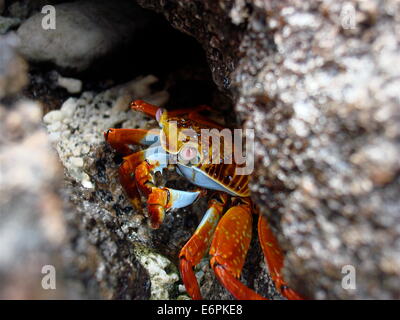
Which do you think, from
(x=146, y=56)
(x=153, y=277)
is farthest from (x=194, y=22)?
(x=153, y=277)

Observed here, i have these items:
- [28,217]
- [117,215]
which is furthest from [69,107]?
[28,217]

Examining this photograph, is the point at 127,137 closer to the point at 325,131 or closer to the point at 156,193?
the point at 156,193

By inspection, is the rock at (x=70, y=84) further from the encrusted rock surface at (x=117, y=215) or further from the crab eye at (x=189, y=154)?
the crab eye at (x=189, y=154)

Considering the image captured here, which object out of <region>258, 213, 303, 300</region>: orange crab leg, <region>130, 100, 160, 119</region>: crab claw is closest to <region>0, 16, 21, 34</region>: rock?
<region>130, 100, 160, 119</region>: crab claw

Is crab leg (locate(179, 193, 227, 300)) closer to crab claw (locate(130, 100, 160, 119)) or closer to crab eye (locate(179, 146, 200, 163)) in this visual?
crab eye (locate(179, 146, 200, 163))

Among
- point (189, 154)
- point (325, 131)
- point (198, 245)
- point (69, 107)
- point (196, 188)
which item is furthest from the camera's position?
point (69, 107)

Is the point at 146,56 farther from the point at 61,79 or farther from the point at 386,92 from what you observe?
the point at 386,92

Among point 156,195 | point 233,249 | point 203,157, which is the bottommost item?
point 233,249
